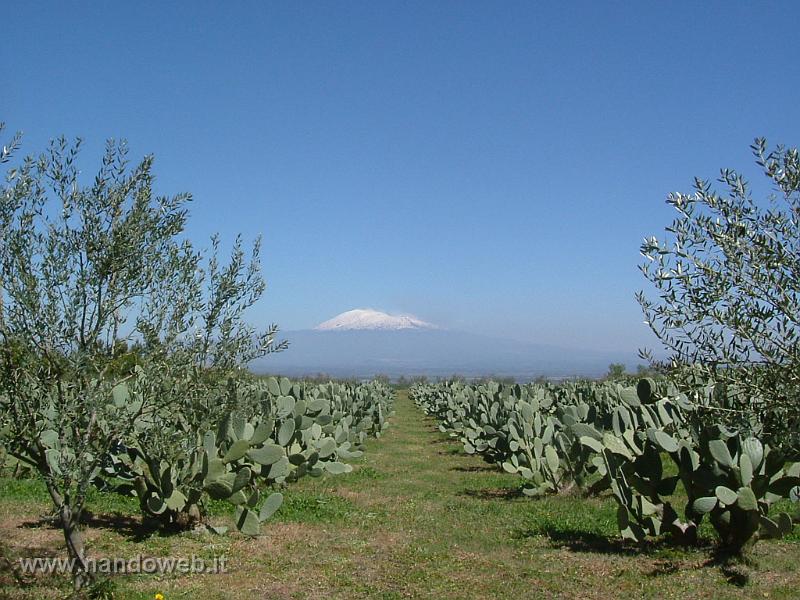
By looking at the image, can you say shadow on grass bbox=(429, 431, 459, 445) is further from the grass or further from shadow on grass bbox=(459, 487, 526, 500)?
the grass

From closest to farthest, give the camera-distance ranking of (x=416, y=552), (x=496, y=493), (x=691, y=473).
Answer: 1. (x=691, y=473)
2. (x=416, y=552)
3. (x=496, y=493)

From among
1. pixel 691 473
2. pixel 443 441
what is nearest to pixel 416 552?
pixel 691 473

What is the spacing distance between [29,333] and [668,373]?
15.6 ft

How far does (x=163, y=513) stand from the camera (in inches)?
339

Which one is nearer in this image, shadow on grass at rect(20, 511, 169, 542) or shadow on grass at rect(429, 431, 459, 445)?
shadow on grass at rect(20, 511, 169, 542)

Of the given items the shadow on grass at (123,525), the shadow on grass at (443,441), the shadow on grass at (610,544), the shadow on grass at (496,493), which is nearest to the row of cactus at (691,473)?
the shadow on grass at (610,544)

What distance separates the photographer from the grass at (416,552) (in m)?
6.56

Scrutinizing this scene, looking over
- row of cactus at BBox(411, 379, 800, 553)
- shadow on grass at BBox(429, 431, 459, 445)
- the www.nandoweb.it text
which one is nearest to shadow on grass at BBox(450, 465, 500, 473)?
row of cactus at BBox(411, 379, 800, 553)

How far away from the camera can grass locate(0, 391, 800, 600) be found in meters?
6.56

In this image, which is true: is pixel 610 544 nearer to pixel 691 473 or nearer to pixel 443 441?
pixel 691 473

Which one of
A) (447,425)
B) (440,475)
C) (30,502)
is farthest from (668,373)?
(447,425)

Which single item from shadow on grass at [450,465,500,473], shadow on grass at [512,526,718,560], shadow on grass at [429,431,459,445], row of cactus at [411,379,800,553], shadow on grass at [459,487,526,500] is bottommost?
shadow on grass at [429,431,459,445]

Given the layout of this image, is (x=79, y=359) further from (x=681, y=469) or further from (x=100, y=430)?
(x=681, y=469)

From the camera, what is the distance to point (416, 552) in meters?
8.04
